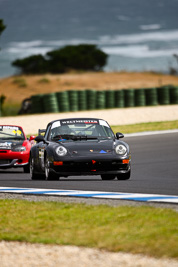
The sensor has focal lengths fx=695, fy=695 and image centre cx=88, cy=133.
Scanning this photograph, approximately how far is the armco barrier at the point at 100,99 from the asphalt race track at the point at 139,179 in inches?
899

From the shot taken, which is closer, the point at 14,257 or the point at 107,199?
the point at 14,257

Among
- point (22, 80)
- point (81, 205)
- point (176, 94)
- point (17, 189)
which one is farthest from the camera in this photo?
point (22, 80)

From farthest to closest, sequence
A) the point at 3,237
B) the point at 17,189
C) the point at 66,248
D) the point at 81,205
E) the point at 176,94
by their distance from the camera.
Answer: the point at 176,94 → the point at 17,189 → the point at 81,205 → the point at 3,237 → the point at 66,248

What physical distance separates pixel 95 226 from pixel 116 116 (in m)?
34.7

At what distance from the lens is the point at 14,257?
22.3 ft

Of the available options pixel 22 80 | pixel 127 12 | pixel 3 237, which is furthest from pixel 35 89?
pixel 3 237

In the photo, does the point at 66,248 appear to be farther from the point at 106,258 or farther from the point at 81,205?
the point at 81,205

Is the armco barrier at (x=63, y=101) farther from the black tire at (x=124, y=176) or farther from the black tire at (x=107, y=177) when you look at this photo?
the black tire at (x=124, y=176)

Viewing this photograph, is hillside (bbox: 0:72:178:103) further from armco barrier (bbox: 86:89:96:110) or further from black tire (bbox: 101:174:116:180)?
black tire (bbox: 101:174:116:180)

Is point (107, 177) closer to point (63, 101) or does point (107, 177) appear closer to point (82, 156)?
point (82, 156)

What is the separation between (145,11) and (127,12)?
385 centimetres

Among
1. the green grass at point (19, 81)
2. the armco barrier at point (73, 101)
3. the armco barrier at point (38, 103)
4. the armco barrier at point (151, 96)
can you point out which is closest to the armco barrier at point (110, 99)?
the armco barrier at point (73, 101)

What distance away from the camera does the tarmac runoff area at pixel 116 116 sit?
40250 millimetres

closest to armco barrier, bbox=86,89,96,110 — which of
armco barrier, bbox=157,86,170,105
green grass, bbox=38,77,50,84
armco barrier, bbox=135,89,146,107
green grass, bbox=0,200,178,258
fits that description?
armco barrier, bbox=135,89,146,107
